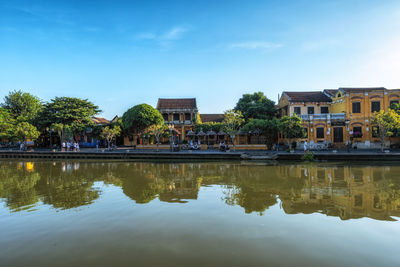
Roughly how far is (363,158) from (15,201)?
23507 mm

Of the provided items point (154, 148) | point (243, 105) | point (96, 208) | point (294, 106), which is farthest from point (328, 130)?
point (96, 208)

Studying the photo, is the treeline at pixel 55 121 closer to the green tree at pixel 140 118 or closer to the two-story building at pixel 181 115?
the green tree at pixel 140 118

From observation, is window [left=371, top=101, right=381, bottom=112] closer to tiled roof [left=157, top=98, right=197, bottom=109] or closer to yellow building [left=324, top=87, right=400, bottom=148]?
yellow building [left=324, top=87, right=400, bottom=148]

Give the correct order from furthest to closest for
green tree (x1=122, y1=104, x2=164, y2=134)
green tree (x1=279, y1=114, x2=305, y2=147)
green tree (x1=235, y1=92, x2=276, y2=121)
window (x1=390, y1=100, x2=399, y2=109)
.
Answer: green tree (x1=235, y1=92, x2=276, y2=121) < green tree (x1=122, y1=104, x2=164, y2=134) < window (x1=390, y1=100, x2=399, y2=109) < green tree (x1=279, y1=114, x2=305, y2=147)

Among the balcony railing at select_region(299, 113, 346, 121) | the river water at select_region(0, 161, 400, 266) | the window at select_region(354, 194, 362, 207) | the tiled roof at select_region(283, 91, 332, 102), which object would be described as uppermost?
the tiled roof at select_region(283, 91, 332, 102)

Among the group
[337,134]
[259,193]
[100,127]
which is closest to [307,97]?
[337,134]

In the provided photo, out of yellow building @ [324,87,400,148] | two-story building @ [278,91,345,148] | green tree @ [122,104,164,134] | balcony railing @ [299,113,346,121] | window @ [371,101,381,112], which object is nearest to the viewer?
yellow building @ [324,87,400,148]

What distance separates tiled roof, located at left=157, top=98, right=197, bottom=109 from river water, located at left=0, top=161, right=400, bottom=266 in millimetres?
30073

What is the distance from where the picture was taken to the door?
1093 inches

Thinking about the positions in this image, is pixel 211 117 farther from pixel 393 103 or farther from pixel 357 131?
pixel 393 103

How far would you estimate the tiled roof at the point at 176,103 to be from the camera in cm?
3994

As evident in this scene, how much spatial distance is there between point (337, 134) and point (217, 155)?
15203 millimetres

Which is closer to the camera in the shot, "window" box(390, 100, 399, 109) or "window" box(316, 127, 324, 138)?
"window" box(390, 100, 399, 109)

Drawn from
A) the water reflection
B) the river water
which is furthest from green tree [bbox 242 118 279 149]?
the river water
